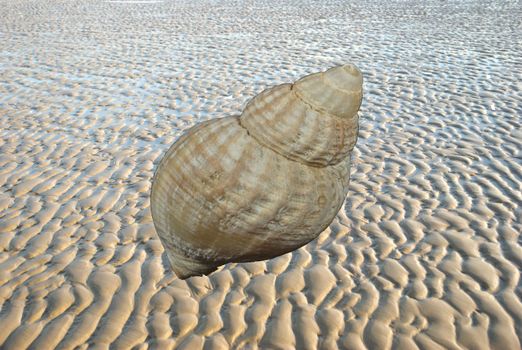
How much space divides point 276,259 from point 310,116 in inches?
103

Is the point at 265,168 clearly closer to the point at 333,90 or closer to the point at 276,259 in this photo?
the point at 333,90

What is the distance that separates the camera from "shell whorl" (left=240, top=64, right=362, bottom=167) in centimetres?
224

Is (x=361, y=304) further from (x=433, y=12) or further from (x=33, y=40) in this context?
(x=433, y=12)

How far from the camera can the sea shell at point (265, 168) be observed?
2248 millimetres

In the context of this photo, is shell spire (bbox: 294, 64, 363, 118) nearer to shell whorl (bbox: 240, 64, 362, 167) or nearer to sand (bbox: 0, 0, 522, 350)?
shell whorl (bbox: 240, 64, 362, 167)

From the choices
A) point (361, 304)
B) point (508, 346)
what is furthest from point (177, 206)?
point (508, 346)

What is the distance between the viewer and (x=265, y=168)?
2256 millimetres

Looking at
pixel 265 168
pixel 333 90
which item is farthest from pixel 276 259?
pixel 333 90

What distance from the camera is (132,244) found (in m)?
4.96

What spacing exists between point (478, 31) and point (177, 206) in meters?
15.3

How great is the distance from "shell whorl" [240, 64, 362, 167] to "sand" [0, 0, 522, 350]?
1.88 m

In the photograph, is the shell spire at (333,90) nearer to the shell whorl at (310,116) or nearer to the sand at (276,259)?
the shell whorl at (310,116)

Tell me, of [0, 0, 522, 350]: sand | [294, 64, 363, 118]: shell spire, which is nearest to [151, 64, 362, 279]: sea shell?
[294, 64, 363, 118]: shell spire

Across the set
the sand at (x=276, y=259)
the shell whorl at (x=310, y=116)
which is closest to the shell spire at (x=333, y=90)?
the shell whorl at (x=310, y=116)
